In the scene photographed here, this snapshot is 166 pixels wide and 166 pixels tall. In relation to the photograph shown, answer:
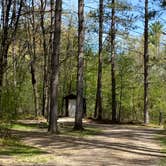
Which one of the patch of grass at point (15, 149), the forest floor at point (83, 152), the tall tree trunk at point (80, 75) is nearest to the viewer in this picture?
the forest floor at point (83, 152)

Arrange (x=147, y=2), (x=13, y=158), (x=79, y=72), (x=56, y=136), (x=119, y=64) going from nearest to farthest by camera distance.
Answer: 1. (x=13, y=158)
2. (x=56, y=136)
3. (x=79, y=72)
4. (x=147, y=2)
5. (x=119, y=64)

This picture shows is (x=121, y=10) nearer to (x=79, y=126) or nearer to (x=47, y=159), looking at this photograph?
(x=79, y=126)

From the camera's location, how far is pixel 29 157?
12.7 metres

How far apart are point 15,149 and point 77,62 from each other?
10.9 metres

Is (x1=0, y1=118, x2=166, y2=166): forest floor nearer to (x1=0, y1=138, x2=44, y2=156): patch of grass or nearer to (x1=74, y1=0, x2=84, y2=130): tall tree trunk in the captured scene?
(x1=0, y1=138, x2=44, y2=156): patch of grass

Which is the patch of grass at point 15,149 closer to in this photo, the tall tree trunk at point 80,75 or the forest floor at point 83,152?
the forest floor at point 83,152

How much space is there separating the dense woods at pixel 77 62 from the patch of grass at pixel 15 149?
1060 millimetres

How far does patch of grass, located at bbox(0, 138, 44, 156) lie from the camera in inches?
527

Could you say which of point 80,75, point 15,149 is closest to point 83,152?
point 15,149

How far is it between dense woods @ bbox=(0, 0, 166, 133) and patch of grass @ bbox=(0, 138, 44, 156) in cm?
106

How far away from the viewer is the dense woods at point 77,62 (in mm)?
18997

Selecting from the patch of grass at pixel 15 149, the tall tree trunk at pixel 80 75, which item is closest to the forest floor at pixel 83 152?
the patch of grass at pixel 15 149

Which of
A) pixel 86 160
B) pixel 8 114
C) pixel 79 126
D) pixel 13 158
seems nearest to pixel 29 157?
pixel 13 158

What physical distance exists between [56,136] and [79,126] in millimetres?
3805
